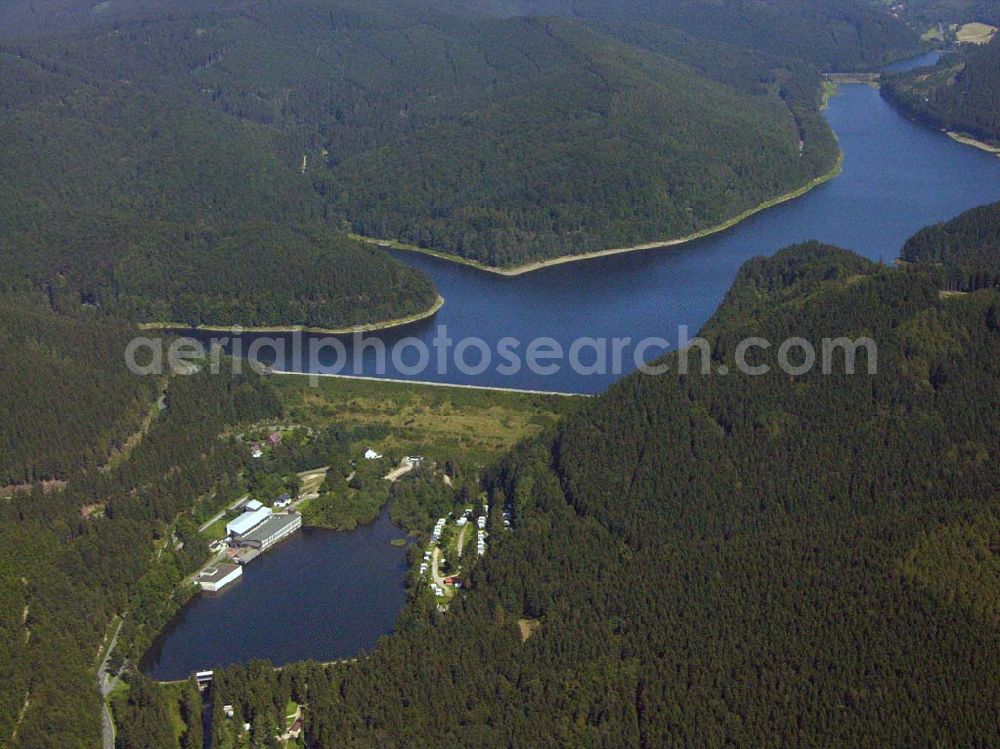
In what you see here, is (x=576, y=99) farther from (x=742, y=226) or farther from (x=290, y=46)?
(x=290, y=46)

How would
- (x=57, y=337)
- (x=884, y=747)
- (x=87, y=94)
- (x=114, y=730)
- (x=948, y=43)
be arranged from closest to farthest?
(x=884, y=747) < (x=114, y=730) < (x=57, y=337) < (x=87, y=94) < (x=948, y=43)

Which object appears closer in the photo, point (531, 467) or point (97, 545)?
point (97, 545)

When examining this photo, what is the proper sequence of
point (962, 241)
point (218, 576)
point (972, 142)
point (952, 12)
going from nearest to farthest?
point (218, 576) < point (962, 241) < point (972, 142) < point (952, 12)

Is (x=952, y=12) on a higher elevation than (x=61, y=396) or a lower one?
higher

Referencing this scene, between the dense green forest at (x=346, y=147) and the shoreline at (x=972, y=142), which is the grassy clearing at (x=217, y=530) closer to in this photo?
the dense green forest at (x=346, y=147)

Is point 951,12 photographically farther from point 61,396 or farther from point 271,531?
point 271,531

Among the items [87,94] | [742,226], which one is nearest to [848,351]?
[742,226]

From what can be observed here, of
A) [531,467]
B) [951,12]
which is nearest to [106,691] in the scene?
[531,467]
